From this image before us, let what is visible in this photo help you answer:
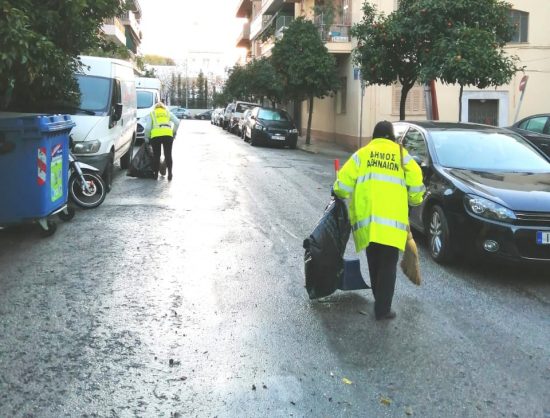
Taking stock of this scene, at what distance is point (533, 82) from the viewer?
25125 mm

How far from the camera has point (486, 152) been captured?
7.55 m

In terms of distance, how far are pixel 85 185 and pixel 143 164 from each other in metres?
3.65

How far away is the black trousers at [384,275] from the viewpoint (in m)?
4.96

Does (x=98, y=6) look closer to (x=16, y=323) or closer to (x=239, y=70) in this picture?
(x=16, y=323)

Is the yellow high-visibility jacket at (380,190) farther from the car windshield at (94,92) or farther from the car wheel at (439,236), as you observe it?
the car windshield at (94,92)

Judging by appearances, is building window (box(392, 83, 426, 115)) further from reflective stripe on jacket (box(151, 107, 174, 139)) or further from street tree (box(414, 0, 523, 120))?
reflective stripe on jacket (box(151, 107, 174, 139))

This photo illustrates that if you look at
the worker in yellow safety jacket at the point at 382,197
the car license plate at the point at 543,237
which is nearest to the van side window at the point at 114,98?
the worker in yellow safety jacket at the point at 382,197

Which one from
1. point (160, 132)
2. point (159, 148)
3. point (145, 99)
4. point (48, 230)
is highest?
point (145, 99)

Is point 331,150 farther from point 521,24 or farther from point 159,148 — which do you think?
point 159,148

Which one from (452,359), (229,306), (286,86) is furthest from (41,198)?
(286,86)

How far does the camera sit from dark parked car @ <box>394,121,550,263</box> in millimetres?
5996

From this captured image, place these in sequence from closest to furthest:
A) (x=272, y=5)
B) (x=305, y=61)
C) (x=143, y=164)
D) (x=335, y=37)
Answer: (x=143, y=164) < (x=305, y=61) < (x=335, y=37) < (x=272, y=5)

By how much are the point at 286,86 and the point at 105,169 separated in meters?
16.5


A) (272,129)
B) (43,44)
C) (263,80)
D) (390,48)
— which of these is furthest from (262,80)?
(43,44)
